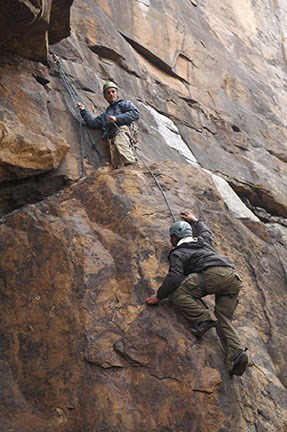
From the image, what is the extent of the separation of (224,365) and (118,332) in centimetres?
133

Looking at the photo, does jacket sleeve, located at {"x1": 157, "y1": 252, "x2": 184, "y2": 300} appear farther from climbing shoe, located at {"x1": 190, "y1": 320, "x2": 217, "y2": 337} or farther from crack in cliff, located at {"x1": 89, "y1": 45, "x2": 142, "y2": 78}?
crack in cliff, located at {"x1": 89, "y1": 45, "x2": 142, "y2": 78}

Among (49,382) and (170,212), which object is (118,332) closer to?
(49,382)

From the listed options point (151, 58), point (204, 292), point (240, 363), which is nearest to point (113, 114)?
point (204, 292)

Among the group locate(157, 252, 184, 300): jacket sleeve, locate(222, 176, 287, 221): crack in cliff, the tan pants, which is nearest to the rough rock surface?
locate(157, 252, 184, 300): jacket sleeve

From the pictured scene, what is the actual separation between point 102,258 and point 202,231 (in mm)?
1442

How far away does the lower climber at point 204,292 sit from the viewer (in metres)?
6.84

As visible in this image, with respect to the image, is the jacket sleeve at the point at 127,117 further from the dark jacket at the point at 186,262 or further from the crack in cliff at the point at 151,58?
the crack in cliff at the point at 151,58

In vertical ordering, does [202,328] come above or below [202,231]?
below

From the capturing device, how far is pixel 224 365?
6844mm

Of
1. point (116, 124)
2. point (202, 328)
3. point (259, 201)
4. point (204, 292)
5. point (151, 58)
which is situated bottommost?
point (259, 201)

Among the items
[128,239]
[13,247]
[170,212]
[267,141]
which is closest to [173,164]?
[170,212]

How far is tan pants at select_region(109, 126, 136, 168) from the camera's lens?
9.42 m

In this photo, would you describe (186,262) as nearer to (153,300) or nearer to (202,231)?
(153,300)

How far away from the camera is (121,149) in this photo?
9.48m
